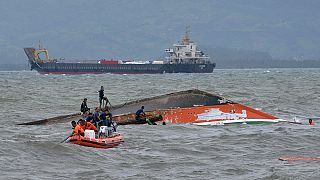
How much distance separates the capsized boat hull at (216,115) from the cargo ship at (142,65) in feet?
487

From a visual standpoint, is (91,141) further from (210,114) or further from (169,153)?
(210,114)

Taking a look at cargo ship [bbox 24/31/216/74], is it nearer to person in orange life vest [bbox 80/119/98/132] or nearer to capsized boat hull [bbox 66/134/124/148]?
person in orange life vest [bbox 80/119/98/132]

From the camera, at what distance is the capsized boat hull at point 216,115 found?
4106 cm

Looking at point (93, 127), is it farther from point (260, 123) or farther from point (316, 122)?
point (316, 122)

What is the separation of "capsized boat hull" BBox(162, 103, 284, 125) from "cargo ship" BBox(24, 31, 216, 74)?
14855cm

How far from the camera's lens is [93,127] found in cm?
2981

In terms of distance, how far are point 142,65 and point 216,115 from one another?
152 metres

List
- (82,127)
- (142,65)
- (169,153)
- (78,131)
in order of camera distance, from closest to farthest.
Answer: (169,153), (78,131), (82,127), (142,65)

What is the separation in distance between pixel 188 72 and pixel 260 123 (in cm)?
14974

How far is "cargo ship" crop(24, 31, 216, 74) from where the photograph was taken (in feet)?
625

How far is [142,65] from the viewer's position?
633ft

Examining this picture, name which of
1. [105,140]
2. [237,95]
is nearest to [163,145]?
[105,140]

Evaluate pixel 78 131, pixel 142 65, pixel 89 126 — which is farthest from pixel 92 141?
pixel 142 65

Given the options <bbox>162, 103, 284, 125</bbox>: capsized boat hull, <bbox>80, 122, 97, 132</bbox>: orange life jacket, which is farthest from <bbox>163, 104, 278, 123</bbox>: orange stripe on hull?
<bbox>80, 122, 97, 132</bbox>: orange life jacket
